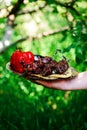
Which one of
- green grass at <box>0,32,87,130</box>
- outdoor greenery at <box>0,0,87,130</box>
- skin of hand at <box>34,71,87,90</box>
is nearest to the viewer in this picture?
skin of hand at <box>34,71,87,90</box>

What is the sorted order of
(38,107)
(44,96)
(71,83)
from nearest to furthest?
(71,83), (38,107), (44,96)

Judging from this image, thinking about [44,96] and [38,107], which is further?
[44,96]

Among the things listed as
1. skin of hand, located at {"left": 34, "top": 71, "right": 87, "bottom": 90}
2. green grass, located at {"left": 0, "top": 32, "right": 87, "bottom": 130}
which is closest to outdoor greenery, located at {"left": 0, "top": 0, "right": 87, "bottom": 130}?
green grass, located at {"left": 0, "top": 32, "right": 87, "bottom": 130}

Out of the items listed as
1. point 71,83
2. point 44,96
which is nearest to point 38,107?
point 44,96

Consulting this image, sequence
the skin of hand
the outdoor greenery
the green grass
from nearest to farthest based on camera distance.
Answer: the skin of hand, the outdoor greenery, the green grass

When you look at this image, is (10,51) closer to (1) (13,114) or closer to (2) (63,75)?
(1) (13,114)

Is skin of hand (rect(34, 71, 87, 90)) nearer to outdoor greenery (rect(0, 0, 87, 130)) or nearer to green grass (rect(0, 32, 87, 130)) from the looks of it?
outdoor greenery (rect(0, 0, 87, 130))

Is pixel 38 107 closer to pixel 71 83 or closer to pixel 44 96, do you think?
pixel 44 96

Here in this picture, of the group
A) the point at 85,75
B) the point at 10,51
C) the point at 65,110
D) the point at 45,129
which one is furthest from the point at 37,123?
the point at 10,51

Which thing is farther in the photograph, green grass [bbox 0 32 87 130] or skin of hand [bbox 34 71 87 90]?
green grass [bbox 0 32 87 130]

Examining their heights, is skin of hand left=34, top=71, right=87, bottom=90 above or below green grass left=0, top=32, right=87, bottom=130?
above

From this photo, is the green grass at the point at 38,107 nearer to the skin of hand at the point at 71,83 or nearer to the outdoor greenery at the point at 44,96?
the outdoor greenery at the point at 44,96
